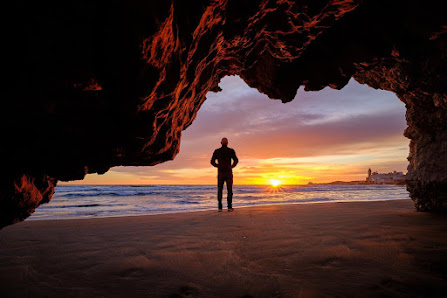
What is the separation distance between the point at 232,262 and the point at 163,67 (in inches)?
79.4

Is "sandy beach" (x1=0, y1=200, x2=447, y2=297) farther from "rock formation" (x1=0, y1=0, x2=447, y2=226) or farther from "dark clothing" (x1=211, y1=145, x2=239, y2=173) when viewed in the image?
"dark clothing" (x1=211, y1=145, x2=239, y2=173)

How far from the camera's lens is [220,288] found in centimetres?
172

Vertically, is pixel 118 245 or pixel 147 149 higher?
pixel 147 149

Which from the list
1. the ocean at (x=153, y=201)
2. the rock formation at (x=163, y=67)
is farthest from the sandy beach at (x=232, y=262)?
the ocean at (x=153, y=201)

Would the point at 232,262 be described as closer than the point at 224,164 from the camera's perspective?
Yes

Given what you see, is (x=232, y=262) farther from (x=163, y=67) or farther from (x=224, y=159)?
(x=224, y=159)

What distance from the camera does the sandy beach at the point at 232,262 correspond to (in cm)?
168

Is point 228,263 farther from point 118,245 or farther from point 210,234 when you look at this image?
point 118,245

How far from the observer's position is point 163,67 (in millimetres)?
2068

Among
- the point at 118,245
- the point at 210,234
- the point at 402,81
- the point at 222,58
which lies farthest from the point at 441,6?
the point at 118,245

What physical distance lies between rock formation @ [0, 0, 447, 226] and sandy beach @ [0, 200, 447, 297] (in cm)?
80

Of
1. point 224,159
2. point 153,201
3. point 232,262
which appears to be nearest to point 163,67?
point 232,262

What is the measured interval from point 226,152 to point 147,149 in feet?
13.4

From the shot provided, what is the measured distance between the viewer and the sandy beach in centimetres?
168
